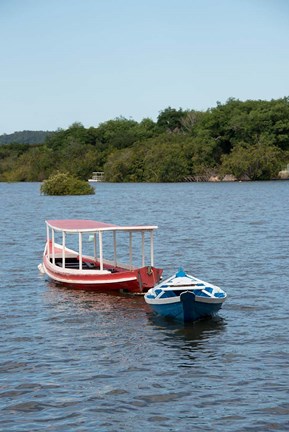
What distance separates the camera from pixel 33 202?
96.2 metres

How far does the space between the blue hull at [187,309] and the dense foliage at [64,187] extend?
87831 mm

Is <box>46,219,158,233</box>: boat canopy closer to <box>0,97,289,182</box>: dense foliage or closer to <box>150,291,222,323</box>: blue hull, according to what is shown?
<box>150,291,222,323</box>: blue hull

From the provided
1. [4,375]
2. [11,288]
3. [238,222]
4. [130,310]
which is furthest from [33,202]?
[4,375]

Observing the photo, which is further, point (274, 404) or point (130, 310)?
point (130, 310)

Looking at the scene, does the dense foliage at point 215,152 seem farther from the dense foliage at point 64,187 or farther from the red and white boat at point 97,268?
the red and white boat at point 97,268

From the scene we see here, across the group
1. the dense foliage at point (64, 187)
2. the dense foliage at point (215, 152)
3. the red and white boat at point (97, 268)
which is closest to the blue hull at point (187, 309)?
the red and white boat at point (97, 268)

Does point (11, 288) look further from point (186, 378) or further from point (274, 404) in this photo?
point (274, 404)

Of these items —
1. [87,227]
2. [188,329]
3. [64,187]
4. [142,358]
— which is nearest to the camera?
[142,358]

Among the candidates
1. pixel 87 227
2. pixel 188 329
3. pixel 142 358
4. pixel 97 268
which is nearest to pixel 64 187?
pixel 87 227

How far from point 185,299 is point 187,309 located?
0.42 meters

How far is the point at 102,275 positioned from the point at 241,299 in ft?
15.1

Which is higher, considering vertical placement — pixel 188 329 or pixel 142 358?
pixel 188 329

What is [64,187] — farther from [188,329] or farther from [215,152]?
[188,329]

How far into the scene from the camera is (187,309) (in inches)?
870
